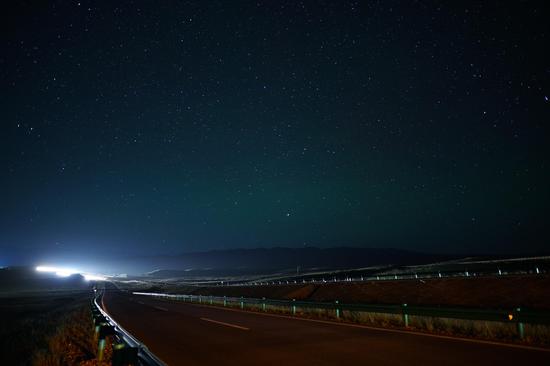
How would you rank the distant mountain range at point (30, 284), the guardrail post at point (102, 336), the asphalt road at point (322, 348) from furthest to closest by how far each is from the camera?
the distant mountain range at point (30, 284) → the guardrail post at point (102, 336) → the asphalt road at point (322, 348)

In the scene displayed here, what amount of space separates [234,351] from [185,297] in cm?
2971

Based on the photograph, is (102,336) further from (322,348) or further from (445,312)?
(445,312)

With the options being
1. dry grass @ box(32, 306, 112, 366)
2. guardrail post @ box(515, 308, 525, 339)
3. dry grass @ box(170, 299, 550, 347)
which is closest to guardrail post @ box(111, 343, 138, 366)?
dry grass @ box(32, 306, 112, 366)

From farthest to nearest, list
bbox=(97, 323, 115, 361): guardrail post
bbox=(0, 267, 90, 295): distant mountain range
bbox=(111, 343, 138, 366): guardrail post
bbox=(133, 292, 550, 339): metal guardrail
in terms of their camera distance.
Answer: bbox=(0, 267, 90, 295): distant mountain range → bbox=(133, 292, 550, 339): metal guardrail → bbox=(97, 323, 115, 361): guardrail post → bbox=(111, 343, 138, 366): guardrail post

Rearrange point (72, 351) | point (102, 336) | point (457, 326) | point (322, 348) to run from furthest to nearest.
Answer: point (457, 326)
point (72, 351)
point (322, 348)
point (102, 336)

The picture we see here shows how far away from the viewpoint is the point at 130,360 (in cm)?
508

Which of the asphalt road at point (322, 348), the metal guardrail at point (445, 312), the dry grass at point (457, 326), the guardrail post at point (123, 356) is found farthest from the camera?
the dry grass at point (457, 326)

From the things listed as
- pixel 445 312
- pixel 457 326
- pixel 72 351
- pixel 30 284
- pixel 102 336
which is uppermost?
pixel 102 336

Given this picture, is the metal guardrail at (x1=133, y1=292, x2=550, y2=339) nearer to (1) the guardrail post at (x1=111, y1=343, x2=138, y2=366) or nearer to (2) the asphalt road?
(2) the asphalt road

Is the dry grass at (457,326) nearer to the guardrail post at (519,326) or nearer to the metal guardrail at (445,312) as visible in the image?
the guardrail post at (519,326)

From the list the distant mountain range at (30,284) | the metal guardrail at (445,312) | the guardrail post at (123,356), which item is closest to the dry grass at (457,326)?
the metal guardrail at (445,312)

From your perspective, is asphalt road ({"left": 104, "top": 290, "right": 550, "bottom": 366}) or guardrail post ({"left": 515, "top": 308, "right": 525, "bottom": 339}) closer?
asphalt road ({"left": 104, "top": 290, "right": 550, "bottom": 366})

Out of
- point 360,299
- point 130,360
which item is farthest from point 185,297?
point 130,360

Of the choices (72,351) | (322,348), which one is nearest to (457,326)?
(322,348)
